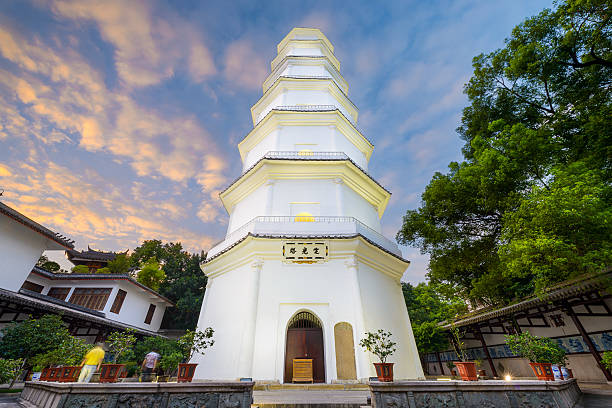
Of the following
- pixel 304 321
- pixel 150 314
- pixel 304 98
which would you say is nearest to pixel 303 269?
pixel 304 321

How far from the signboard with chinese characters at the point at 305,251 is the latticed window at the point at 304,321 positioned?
196cm

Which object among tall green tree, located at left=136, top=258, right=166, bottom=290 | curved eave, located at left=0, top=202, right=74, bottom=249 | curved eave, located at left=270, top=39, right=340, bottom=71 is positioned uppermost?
curved eave, located at left=270, top=39, right=340, bottom=71

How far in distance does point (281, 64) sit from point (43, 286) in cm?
2222

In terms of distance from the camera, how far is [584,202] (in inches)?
266

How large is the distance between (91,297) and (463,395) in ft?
71.8

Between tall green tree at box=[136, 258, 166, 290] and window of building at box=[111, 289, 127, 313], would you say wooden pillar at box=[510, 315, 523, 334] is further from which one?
tall green tree at box=[136, 258, 166, 290]

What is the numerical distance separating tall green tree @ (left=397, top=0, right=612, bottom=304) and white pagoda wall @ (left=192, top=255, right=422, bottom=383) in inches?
133

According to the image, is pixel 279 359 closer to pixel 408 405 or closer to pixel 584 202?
pixel 408 405

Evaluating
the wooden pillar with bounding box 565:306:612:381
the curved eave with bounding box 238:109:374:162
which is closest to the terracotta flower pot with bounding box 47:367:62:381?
the curved eave with bounding box 238:109:374:162

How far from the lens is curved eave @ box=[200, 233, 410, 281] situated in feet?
34.5

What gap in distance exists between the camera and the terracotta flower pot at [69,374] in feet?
19.7

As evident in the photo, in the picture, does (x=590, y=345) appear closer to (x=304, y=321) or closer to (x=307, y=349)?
(x=307, y=349)

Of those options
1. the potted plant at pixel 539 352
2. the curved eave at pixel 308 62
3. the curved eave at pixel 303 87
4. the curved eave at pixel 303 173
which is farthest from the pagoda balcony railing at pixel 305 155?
the potted plant at pixel 539 352

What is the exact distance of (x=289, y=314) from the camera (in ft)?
31.8
